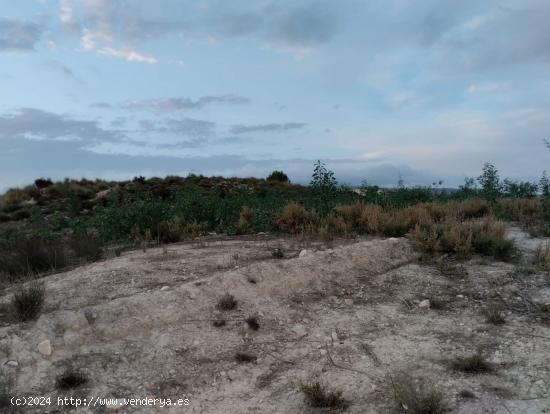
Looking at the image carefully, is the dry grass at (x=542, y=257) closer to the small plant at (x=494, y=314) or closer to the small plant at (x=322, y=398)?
the small plant at (x=494, y=314)

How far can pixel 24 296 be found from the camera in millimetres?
5602

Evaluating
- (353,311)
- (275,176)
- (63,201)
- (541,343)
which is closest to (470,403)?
(541,343)

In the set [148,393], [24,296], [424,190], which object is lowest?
[148,393]

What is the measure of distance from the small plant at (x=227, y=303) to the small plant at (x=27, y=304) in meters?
1.97

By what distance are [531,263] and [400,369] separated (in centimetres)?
389

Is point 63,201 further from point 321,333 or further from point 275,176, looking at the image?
point 321,333

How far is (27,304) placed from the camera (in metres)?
5.58

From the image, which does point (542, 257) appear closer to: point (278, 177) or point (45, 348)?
point (45, 348)

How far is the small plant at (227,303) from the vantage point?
6.00 meters

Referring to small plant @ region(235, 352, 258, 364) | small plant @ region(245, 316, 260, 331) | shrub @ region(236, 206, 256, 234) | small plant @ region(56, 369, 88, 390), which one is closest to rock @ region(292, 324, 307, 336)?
small plant @ region(245, 316, 260, 331)

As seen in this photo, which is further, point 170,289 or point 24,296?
point 170,289

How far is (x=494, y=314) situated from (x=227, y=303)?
303 cm

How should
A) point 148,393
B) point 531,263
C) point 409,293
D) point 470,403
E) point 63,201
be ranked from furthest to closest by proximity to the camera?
point 63,201
point 531,263
point 409,293
point 148,393
point 470,403

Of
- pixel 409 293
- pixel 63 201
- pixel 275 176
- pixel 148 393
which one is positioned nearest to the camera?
pixel 148 393
